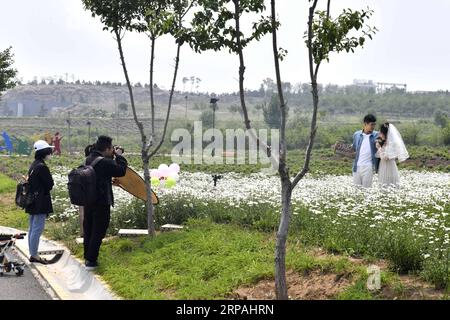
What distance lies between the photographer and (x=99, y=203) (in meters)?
8.55

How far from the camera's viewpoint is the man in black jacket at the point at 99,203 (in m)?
8.51

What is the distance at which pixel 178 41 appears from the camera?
793 centimetres

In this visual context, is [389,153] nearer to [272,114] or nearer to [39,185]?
[39,185]

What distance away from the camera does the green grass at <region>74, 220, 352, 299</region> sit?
686 cm

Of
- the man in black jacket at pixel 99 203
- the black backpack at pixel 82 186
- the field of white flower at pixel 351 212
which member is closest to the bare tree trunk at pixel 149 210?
the field of white flower at pixel 351 212

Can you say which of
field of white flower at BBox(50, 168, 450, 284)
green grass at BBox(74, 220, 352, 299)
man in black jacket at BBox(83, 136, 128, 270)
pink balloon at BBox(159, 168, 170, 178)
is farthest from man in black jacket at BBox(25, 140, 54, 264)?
pink balloon at BBox(159, 168, 170, 178)

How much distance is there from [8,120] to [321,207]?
255ft

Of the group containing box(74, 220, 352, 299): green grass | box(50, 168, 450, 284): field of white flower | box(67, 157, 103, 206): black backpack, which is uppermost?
box(67, 157, 103, 206): black backpack

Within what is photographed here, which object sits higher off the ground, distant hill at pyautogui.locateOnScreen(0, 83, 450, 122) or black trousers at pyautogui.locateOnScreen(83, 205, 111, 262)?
distant hill at pyautogui.locateOnScreen(0, 83, 450, 122)

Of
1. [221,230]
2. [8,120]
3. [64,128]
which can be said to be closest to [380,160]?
[221,230]

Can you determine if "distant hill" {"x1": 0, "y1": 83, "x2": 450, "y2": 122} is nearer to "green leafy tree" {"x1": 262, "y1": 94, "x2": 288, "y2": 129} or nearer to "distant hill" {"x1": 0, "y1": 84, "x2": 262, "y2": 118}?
"distant hill" {"x1": 0, "y1": 84, "x2": 262, "y2": 118}

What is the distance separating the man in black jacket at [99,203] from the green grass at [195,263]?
0.78 ft
